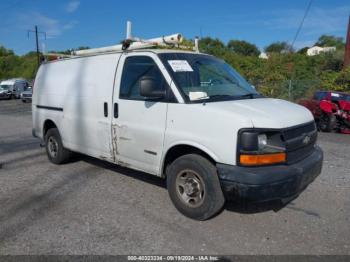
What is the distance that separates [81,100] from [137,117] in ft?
4.75

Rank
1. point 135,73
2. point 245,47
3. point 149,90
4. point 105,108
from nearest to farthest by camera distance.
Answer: point 149,90 → point 135,73 → point 105,108 → point 245,47

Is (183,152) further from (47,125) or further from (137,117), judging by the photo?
(47,125)

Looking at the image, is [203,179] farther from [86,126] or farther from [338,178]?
[338,178]

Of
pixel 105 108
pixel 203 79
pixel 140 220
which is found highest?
pixel 203 79

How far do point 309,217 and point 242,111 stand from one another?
1636 millimetres

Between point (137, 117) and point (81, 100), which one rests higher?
point (81, 100)

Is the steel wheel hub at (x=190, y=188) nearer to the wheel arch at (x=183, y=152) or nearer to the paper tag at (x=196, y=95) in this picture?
the wheel arch at (x=183, y=152)

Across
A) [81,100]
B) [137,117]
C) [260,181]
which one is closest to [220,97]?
[137,117]

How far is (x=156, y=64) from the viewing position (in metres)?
4.63

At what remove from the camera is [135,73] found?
495 cm

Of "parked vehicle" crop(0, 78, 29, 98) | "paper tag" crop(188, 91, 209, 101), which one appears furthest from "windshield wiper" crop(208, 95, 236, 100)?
"parked vehicle" crop(0, 78, 29, 98)

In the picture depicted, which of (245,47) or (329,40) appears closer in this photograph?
(329,40)

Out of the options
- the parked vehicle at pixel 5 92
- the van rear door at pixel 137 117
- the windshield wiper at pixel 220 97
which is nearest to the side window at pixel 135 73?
the van rear door at pixel 137 117

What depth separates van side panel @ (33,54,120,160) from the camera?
17.5 ft
